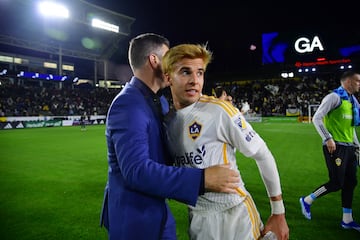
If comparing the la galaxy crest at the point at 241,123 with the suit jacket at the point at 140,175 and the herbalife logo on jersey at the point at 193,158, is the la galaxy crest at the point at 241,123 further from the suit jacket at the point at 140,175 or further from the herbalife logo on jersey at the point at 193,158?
the suit jacket at the point at 140,175

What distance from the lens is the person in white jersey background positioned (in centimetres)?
181

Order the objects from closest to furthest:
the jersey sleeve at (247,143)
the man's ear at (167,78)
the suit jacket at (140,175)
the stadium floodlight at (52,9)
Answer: the suit jacket at (140,175)
the jersey sleeve at (247,143)
the man's ear at (167,78)
the stadium floodlight at (52,9)

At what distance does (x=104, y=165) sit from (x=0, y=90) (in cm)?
3392

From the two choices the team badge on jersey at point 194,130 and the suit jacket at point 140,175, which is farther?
the team badge on jersey at point 194,130

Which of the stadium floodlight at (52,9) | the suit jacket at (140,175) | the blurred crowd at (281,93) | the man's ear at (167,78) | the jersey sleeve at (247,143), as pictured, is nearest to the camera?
the suit jacket at (140,175)

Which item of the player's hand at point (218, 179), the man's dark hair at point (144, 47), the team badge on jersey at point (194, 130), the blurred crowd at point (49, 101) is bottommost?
the player's hand at point (218, 179)

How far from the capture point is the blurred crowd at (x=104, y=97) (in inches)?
1451

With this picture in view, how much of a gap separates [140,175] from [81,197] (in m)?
5.39

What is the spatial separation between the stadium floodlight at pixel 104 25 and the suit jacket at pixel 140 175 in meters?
41.2

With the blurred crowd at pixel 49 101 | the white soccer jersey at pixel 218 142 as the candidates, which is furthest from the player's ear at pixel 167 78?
the blurred crowd at pixel 49 101

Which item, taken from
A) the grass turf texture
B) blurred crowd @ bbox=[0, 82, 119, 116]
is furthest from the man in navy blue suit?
blurred crowd @ bbox=[0, 82, 119, 116]

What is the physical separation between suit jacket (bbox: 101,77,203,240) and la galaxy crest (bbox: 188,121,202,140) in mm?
185

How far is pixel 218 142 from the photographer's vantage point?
1.85 m

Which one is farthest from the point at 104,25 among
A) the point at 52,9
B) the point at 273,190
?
the point at 273,190
